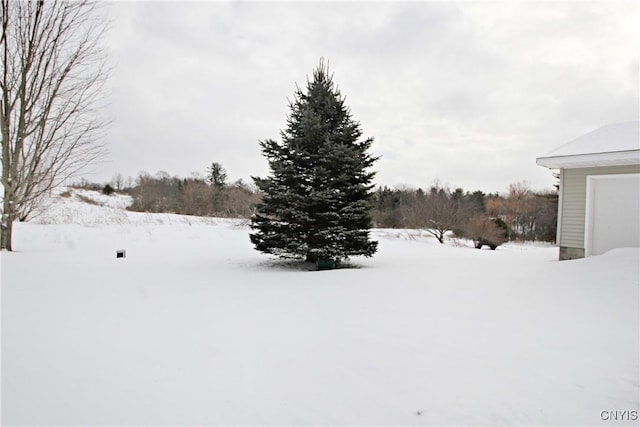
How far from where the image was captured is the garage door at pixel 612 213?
23.8 ft

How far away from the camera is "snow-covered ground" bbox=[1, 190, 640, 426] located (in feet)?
6.93

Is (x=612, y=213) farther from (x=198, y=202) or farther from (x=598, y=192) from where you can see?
(x=198, y=202)

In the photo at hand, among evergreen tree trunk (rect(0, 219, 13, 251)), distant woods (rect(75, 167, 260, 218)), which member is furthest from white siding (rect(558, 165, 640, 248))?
distant woods (rect(75, 167, 260, 218))

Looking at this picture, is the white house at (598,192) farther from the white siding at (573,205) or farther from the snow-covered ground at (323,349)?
the snow-covered ground at (323,349)

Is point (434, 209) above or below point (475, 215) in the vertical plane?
above

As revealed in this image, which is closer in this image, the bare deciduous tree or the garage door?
the garage door

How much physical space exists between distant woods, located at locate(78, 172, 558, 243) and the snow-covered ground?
14.1m

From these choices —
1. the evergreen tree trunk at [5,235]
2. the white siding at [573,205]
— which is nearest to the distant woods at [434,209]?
the white siding at [573,205]

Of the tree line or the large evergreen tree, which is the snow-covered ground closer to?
the large evergreen tree

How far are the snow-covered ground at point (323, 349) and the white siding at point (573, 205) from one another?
170 cm

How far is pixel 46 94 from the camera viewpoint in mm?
8258

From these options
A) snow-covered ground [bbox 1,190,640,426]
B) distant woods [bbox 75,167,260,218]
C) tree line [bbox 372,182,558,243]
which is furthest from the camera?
distant woods [bbox 75,167,260,218]

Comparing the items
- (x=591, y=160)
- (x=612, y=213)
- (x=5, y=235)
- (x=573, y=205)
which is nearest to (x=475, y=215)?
(x=573, y=205)

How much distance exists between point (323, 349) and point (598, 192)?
8079mm
